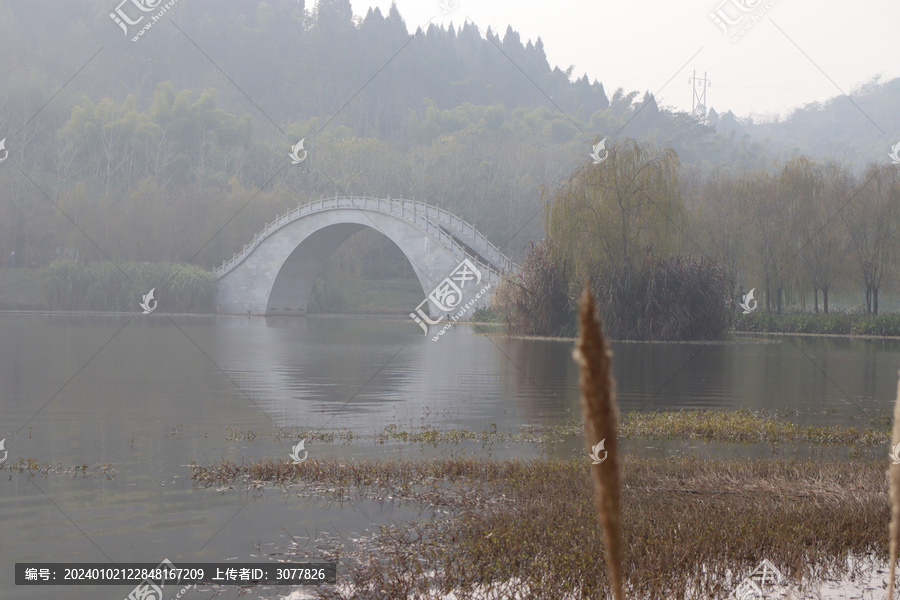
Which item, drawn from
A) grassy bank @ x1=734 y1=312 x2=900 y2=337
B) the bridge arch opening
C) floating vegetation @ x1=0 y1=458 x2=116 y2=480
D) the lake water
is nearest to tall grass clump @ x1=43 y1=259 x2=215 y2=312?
the bridge arch opening

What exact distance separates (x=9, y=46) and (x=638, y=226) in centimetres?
8180

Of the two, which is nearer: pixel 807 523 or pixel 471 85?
pixel 807 523

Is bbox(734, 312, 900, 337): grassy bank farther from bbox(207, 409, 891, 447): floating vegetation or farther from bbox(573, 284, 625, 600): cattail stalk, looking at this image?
bbox(573, 284, 625, 600): cattail stalk

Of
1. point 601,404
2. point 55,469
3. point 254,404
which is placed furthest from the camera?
point 254,404

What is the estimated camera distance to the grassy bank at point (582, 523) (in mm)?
4574

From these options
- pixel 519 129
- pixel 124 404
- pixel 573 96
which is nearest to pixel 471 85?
pixel 573 96

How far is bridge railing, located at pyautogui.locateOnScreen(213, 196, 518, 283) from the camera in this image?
1688 inches

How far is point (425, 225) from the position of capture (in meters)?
46.0

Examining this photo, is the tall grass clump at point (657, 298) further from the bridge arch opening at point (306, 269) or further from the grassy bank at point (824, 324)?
the bridge arch opening at point (306, 269)

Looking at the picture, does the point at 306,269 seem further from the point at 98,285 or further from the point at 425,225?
the point at 98,285

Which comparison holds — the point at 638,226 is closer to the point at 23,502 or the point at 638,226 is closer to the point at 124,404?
the point at 124,404

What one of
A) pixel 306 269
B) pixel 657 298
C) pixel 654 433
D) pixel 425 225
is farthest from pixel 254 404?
pixel 306 269

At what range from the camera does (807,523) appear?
545cm

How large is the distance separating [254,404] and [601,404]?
11.8 meters
